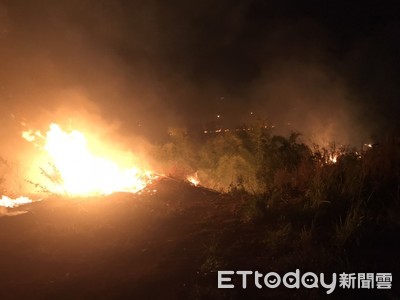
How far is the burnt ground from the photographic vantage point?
4277 mm

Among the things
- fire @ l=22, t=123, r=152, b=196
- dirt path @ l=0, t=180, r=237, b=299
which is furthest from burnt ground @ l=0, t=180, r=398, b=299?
fire @ l=22, t=123, r=152, b=196

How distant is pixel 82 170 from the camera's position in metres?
9.81

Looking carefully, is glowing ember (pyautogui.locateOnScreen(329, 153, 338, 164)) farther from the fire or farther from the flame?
the fire

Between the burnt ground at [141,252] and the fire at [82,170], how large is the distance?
1349 millimetres

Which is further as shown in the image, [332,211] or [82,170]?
[82,170]

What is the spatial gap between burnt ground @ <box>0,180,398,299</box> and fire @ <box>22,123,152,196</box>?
135 centimetres

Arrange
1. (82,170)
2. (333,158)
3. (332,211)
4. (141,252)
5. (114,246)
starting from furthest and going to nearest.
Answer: (82,170)
(333,158)
(332,211)
(114,246)
(141,252)

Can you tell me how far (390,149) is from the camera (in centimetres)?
701

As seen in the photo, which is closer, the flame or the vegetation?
the vegetation

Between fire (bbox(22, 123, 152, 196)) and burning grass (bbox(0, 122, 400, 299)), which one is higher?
fire (bbox(22, 123, 152, 196))

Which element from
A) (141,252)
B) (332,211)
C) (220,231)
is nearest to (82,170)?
(141,252)

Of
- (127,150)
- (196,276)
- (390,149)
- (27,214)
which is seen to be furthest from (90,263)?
(127,150)

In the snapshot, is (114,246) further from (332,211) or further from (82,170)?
(82,170)

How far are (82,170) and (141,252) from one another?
5191 mm
